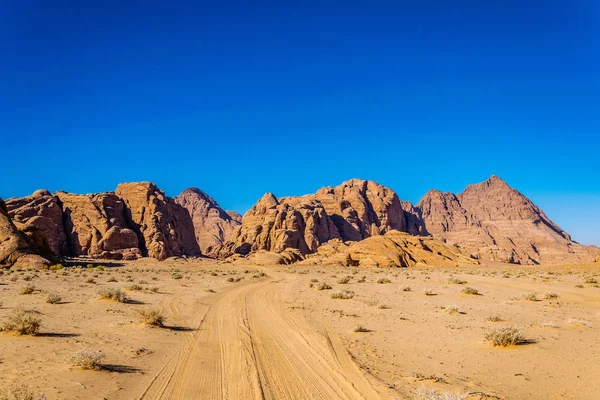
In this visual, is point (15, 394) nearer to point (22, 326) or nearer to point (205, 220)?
point (22, 326)

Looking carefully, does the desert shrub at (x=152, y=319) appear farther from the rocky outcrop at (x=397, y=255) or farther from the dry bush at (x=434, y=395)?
the rocky outcrop at (x=397, y=255)

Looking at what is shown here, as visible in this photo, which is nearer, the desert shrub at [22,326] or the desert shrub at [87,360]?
the desert shrub at [87,360]

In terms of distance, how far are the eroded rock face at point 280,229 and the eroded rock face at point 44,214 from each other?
122 ft

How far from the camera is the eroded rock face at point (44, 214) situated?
218ft

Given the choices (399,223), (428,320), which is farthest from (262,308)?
(399,223)

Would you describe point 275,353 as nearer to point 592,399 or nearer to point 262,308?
point 592,399

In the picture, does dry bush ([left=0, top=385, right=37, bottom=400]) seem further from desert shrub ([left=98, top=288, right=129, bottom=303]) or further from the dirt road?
desert shrub ([left=98, top=288, right=129, bottom=303])

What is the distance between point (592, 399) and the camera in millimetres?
6590

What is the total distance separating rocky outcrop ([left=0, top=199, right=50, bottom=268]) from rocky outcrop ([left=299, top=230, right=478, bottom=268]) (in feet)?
136

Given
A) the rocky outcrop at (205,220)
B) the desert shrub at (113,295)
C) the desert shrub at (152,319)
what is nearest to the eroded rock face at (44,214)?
the desert shrub at (113,295)

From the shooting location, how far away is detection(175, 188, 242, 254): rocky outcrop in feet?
487

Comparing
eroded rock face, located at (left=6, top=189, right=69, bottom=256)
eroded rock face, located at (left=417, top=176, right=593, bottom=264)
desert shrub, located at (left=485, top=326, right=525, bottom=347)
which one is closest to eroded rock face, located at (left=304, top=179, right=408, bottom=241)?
eroded rock face, located at (left=417, top=176, right=593, bottom=264)

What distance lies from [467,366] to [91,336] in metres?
10.1

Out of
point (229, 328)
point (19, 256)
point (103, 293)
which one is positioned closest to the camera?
point (229, 328)
